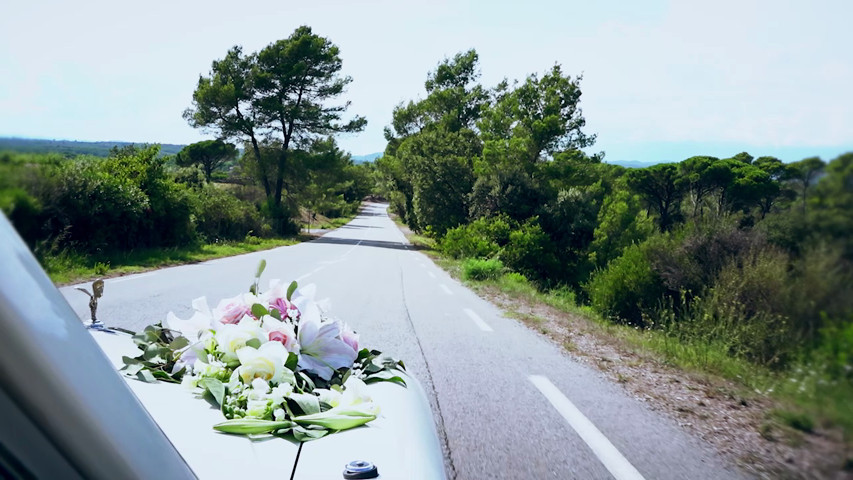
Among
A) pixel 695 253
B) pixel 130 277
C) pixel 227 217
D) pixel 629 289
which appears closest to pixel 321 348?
pixel 695 253

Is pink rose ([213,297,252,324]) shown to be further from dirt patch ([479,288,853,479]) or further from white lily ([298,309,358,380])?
dirt patch ([479,288,853,479])

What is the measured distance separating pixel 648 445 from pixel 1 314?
165 inches

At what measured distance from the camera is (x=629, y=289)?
1891 centimetres

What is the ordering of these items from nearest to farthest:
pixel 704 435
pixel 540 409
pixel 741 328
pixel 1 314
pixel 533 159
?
pixel 1 314
pixel 704 435
pixel 540 409
pixel 741 328
pixel 533 159

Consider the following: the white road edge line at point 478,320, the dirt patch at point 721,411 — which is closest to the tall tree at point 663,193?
the dirt patch at point 721,411

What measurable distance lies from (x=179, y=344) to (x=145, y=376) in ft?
0.77

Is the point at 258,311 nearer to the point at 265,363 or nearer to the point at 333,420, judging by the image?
the point at 265,363

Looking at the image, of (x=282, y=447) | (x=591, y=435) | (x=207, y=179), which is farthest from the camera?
(x=207, y=179)

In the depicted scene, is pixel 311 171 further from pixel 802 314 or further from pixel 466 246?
pixel 802 314

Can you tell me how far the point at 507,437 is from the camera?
4105 mm

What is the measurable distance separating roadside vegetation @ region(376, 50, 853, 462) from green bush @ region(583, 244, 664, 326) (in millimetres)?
51

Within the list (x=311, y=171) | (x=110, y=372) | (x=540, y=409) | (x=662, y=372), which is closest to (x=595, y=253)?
(x=311, y=171)

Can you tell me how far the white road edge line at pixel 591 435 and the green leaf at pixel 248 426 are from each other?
8.29 ft

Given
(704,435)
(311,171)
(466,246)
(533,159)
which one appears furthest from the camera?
(311,171)
